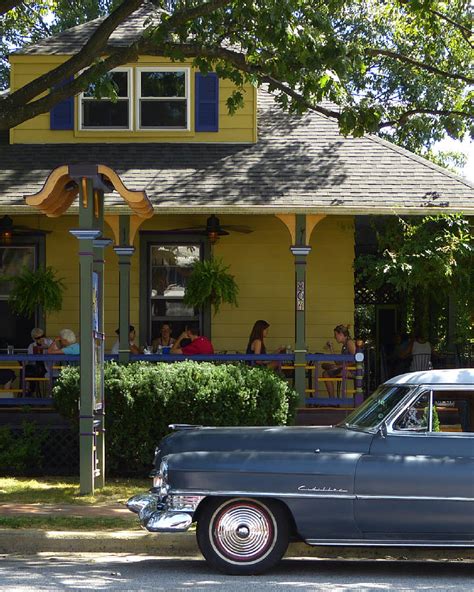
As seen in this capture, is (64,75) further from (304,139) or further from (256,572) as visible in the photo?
(256,572)

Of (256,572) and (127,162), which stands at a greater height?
(127,162)

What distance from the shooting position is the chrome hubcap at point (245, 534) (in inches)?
345

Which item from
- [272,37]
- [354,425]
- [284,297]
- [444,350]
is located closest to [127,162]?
[284,297]

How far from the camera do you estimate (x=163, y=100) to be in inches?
726

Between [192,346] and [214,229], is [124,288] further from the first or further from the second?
[214,229]

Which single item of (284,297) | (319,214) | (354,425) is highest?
(319,214)

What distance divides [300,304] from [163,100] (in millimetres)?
4995

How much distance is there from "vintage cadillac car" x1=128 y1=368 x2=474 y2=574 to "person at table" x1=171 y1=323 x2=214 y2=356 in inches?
272

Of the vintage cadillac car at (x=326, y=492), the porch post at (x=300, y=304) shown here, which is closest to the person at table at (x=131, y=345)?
the porch post at (x=300, y=304)

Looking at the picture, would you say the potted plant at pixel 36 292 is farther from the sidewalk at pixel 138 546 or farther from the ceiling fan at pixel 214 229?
the sidewalk at pixel 138 546

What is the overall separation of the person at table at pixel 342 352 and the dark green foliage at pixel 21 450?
15.0 ft

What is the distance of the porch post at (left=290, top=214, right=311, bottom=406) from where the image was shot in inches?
615

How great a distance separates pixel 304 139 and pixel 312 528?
1065cm

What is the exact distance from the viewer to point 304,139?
18297 mm
